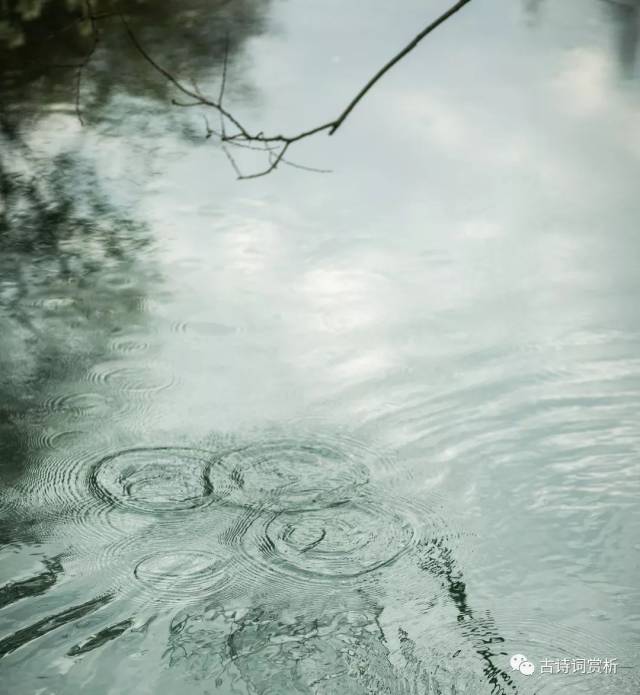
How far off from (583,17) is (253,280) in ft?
21.5

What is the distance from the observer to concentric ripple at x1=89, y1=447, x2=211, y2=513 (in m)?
3.77

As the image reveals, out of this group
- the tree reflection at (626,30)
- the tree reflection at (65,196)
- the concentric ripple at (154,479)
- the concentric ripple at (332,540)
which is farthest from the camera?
the tree reflection at (626,30)

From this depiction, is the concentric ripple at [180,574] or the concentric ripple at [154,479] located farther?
the concentric ripple at [154,479]

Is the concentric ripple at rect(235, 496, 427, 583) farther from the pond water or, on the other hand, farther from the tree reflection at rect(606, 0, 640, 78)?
the tree reflection at rect(606, 0, 640, 78)

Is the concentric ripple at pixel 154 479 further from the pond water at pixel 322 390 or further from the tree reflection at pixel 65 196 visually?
the tree reflection at pixel 65 196

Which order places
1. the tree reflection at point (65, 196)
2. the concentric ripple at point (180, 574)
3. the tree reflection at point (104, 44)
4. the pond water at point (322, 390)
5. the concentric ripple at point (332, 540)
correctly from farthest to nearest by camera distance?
the tree reflection at point (104, 44), the tree reflection at point (65, 196), the concentric ripple at point (332, 540), the concentric ripple at point (180, 574), the pond water at point (322, 390)

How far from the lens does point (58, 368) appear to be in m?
4.63

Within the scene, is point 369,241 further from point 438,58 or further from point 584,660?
point 438,58

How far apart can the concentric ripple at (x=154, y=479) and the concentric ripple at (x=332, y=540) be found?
317mm

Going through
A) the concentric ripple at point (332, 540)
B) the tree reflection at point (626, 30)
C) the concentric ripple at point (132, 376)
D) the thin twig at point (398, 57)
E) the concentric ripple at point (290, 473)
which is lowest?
the concentric ripple at point (132, 376)

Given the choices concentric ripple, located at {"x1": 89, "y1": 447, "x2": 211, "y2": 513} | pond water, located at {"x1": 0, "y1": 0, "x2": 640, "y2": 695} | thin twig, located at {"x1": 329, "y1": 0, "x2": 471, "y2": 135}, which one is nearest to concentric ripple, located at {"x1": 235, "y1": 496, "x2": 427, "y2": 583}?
pond water, located at {"x1": 0, "y1": 0, "x2": 640, "y2": 695}

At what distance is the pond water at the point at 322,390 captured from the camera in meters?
3.16

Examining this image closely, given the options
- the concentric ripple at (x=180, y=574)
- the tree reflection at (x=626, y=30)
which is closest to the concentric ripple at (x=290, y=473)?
the concentric ripple at (x=180, y=574)

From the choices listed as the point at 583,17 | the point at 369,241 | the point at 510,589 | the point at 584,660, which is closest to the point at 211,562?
the point at 510,589
